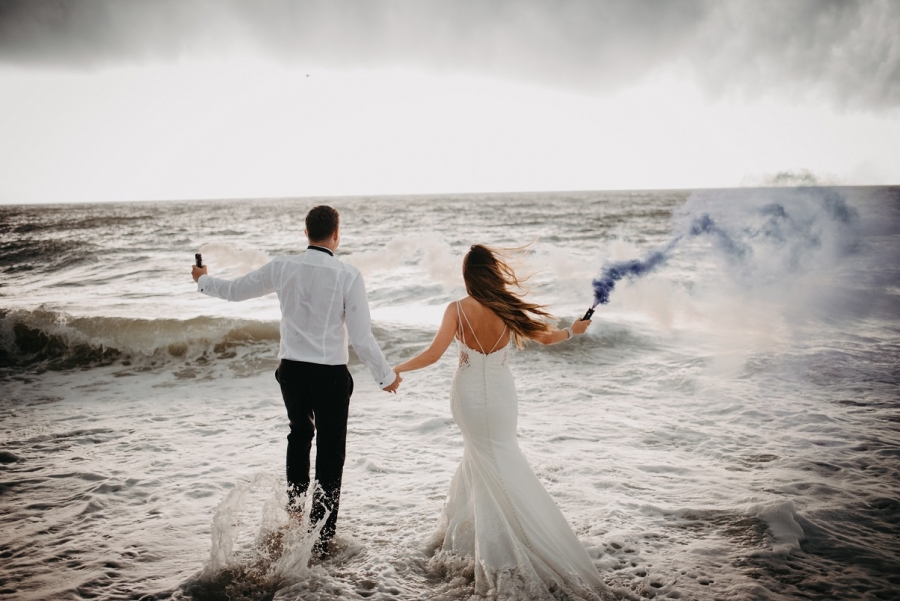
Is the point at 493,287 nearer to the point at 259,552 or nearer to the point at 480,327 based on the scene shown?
the point at 480,327

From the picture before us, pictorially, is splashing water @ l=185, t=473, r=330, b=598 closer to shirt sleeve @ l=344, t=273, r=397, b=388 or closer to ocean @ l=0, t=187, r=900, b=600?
ocean @ l=0, t=187, r=900, b=600

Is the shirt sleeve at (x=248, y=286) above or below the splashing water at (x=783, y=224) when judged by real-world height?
below

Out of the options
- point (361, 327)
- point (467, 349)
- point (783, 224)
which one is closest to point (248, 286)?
point (361, 327)

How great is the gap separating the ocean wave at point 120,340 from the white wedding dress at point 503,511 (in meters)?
7.80

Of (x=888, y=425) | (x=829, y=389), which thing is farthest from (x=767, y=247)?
(x=888, y=425)

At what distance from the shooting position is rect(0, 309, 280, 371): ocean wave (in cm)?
1020

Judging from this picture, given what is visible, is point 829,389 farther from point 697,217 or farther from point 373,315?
point 373,315

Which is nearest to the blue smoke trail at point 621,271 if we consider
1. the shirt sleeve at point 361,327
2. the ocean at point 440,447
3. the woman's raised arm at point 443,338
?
the ocean at point 440,447

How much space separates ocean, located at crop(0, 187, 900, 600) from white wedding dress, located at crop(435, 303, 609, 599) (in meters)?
0.35

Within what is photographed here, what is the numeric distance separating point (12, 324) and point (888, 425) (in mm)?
16088

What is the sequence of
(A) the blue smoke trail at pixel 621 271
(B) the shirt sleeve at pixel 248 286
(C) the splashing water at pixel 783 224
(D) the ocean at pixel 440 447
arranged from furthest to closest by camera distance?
(C) the splashing water at pixel 783 224 < (A) the blue smoke trail at pixel 621 271 < (D) the ocean at pixel 440 447 < (B) the shirt sleeve at pixel 248 286

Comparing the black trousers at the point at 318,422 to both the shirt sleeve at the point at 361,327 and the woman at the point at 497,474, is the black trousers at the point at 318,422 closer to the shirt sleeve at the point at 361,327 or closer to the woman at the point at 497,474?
the shirt sleeve at the point at 361,327

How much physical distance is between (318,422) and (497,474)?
1296 mm

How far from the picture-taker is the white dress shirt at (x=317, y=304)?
3.44 meters
